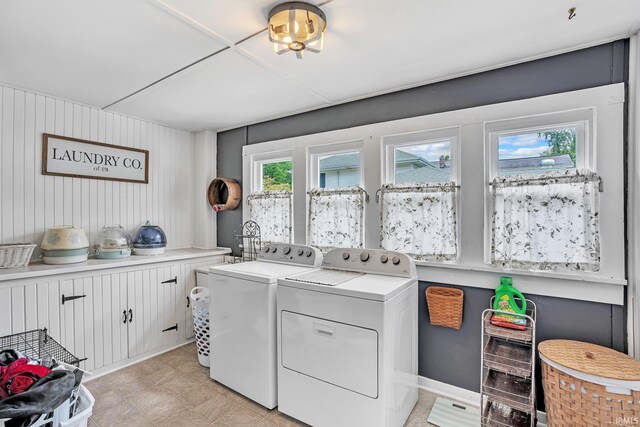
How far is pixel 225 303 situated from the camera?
7.84ft

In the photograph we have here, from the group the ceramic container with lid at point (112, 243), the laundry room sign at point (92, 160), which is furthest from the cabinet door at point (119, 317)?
the laundry room sign at point (92, 160)

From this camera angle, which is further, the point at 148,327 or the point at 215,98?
the point at 148,327

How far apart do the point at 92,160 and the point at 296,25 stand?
258 cm

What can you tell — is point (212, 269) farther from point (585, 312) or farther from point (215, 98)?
point (585, 312)

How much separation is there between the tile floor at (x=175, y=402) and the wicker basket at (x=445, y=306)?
589 mm

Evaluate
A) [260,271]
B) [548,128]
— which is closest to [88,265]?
[260,271]

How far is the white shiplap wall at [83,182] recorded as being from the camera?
8.27 feet

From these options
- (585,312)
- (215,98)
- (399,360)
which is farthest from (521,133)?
(215,98)

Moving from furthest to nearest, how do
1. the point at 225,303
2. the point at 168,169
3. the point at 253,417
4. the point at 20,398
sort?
the point at 168,169, the point at 225,303, the point at 253,417, the point at 20,398

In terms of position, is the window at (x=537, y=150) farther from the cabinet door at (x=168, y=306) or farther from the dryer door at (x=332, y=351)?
the cabinet door at (x=168, y=306)

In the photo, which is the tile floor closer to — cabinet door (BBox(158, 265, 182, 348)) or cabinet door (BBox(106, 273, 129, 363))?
cabinet door (BBox(106, 273, 129, 363))

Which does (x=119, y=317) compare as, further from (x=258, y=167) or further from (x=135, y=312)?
(x=258, y=167)

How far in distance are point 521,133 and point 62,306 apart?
3.62 metres

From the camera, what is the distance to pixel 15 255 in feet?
7.49
